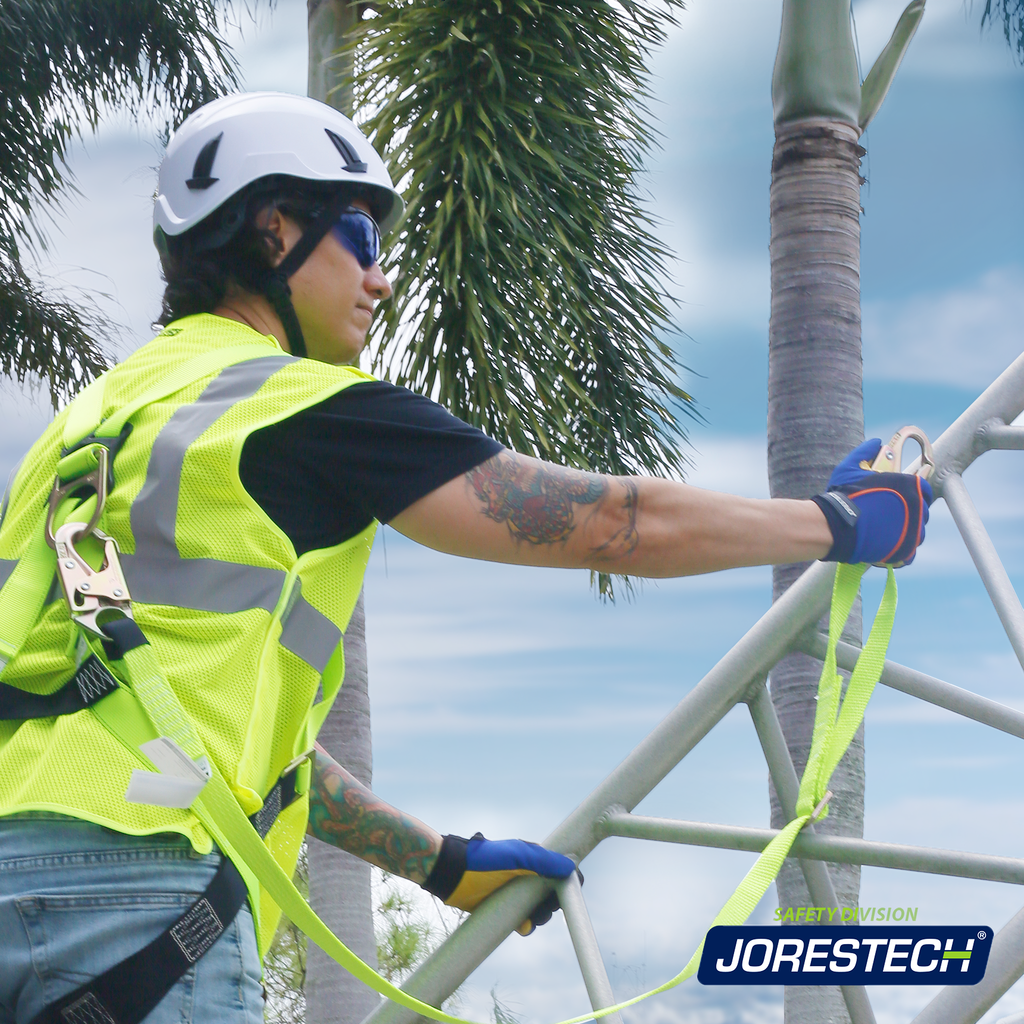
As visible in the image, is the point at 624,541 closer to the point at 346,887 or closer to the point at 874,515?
the point at 874,515

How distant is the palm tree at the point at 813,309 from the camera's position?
4.38 m

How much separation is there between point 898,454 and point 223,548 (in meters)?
1.40

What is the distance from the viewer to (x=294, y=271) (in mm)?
2227

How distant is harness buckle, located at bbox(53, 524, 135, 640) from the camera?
68.2 inches

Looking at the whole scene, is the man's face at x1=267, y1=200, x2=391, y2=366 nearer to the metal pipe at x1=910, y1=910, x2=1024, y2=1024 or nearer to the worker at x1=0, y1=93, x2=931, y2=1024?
the worker at x1=0, y1=93, x2=931, y2=1024

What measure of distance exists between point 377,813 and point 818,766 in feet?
3.14

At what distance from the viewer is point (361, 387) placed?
1.92 meters

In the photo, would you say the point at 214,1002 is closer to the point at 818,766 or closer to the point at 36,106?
the point at 818,766

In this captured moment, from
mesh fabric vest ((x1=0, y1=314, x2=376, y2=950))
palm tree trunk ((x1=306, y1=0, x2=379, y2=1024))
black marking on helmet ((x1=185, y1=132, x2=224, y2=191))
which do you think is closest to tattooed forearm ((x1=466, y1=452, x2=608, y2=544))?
mesh fabric vest ((x1=0, y1=314, x2=376, y2=950))

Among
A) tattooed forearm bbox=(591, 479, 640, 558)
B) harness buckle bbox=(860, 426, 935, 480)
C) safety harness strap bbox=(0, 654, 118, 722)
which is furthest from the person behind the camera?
harness buckle bbox=(860, 426, 935, 480)

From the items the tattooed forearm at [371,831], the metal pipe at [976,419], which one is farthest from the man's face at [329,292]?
the metal pipe at [976,419]

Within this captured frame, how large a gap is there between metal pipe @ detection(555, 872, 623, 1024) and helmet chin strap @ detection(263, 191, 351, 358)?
129 cm

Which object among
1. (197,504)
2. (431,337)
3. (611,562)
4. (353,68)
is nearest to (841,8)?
(431,337)

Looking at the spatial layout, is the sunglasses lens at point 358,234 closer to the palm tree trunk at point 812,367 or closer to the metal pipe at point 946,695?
the metal pipe at point 946,695
